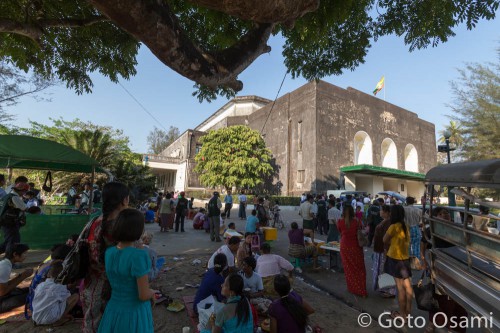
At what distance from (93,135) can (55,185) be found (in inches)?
167

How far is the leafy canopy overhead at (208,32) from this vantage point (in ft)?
8.84

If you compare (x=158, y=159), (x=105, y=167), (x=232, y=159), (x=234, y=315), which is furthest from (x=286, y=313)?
(x=158, y=159)

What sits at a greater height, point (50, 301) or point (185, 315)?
point (50, 301)

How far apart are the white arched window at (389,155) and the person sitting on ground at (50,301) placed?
34.2 meters

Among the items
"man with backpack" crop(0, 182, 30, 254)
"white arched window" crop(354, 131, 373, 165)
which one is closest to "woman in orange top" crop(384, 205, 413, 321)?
"man with backpack" crop(0, 182, 30, 254)

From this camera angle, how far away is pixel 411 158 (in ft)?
114

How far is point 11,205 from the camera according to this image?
225 inches

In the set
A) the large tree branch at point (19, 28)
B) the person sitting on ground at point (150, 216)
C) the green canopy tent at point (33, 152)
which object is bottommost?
the person sitting on ground at point (150, 216)

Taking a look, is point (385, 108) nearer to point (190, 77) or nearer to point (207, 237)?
point (207, 237)

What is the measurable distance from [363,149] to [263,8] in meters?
30.3

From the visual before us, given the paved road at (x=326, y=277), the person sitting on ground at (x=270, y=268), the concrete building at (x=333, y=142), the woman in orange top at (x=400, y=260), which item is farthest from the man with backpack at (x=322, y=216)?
the concrete building at (x=333, y=142)

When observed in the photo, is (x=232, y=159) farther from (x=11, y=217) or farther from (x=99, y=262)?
(x=99, y=262)

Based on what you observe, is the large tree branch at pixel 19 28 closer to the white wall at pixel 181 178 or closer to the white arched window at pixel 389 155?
the white wall at pixel 181 178

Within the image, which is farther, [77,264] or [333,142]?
[333,142]
